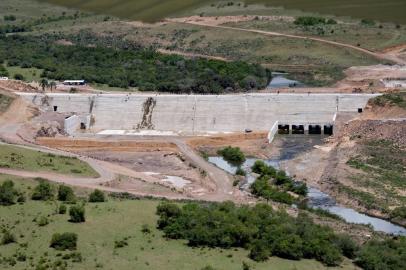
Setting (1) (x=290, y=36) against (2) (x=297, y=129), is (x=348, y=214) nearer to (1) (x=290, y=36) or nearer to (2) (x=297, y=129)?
(2) (x=297, y=129)

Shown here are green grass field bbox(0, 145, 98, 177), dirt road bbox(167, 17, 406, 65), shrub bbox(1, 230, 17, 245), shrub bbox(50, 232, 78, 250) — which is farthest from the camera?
dirt road bbox(167, 17, 406, 65)

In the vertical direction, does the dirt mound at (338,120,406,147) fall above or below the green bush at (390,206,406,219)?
above

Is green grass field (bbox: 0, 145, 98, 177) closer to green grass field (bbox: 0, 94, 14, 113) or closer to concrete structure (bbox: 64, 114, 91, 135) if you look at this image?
concrete structure (bbox: 64, 114, 91, 135)

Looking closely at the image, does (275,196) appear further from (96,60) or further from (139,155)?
(96,60)

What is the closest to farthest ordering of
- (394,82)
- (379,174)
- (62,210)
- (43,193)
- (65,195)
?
(62,210) < (43,193) < (65,195) < (379,174) < (394,82)

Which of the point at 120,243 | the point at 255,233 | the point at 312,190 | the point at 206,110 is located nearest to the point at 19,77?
the point at 206,110

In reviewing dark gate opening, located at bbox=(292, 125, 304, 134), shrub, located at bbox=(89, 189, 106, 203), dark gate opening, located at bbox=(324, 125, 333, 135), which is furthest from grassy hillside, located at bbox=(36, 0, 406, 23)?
shrub, located at bbox=(89, 189, 106, 203)

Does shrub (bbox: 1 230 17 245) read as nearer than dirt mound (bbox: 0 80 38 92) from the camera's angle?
Yes

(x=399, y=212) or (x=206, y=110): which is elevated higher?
(x=206, y=110)

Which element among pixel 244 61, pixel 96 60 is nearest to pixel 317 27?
pixel 244 61
